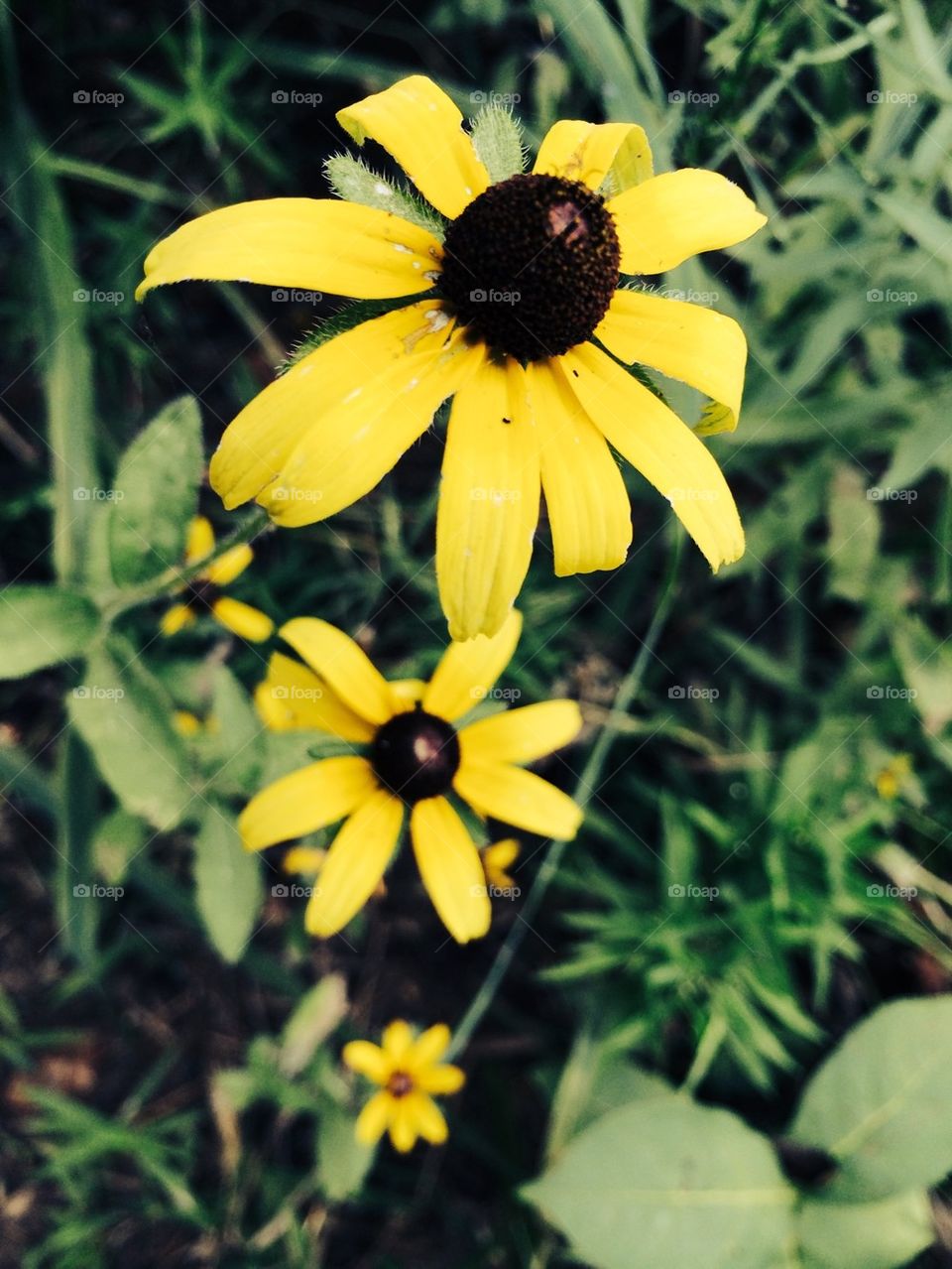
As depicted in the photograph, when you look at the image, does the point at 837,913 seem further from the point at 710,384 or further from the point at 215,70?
the point at 215,70

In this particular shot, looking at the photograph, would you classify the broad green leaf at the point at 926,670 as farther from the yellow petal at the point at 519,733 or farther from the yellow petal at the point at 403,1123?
the yellow petal at the point at 403,1123

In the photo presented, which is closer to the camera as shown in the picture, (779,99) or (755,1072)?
(755,1072)

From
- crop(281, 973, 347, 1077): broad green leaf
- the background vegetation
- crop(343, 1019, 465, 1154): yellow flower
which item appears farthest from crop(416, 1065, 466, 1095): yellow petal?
crop(281, 973, 347, 1077): broad green leaf

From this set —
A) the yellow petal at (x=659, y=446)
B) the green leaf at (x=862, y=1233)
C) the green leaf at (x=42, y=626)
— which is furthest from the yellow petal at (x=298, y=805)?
the green leaf at (x=862, y=1233)

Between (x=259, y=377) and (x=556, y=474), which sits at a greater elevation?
(x=556, y=474)

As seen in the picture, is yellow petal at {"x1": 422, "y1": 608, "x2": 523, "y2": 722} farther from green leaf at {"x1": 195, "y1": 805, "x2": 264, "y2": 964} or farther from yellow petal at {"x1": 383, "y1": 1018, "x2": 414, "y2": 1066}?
yellow petal at {"x1": 383, "y1": 1018, "x2": 414, "y2": 1066}

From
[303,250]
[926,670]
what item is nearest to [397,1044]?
[926,670]

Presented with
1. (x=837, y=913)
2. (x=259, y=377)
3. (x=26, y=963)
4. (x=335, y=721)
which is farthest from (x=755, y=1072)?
(x=259, y=377)
